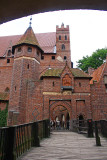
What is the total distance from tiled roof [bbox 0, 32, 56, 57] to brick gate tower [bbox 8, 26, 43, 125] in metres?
7.19

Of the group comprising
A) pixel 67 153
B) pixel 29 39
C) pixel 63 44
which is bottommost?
pixel 67 153

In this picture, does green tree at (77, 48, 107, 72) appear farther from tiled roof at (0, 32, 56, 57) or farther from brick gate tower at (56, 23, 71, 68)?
tiled roof at (0, 32, 56, 57)

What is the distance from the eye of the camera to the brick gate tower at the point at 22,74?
718 inches

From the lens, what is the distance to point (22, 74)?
20078mm

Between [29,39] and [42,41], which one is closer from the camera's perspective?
[29,39]

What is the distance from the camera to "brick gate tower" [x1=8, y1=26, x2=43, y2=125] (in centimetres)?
1823

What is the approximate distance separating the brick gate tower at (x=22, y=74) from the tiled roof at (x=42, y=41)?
719 centimetres

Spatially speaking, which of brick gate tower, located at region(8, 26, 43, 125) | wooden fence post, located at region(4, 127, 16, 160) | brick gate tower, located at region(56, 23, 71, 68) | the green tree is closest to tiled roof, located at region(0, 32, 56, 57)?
brick gate tower, located at region(56, 23, 71, 68)

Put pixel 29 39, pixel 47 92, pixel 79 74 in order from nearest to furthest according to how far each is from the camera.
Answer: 1. pixel 47 92
2. pixel 79 74
3. pixel 29 39

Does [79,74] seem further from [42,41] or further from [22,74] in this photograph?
[42,41]

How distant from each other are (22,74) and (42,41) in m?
15.6

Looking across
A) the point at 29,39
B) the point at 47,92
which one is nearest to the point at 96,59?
the point at 29,39

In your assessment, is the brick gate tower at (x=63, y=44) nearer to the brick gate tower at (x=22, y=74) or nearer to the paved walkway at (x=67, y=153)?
the brick gate tower at (x=22, y=74)

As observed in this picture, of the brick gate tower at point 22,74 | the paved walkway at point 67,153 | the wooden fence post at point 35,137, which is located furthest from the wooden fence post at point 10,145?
the brick gate tower at point 22,74
